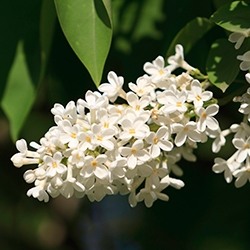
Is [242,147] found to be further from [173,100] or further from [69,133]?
[69,133]

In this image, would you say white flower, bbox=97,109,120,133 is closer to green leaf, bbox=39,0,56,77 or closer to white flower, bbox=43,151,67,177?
white flower, bbox=43,151,67,177

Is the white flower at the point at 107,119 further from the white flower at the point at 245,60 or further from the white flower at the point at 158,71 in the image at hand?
the white flower at the point at 245,60

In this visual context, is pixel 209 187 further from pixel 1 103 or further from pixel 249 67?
pixel 249 67

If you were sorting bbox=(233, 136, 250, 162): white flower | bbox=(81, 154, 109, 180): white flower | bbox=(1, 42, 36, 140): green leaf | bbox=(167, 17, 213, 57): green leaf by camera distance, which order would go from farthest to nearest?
bbox=(1, 42, 36, 140): green leaf < bbox=(167, 17, 213, 57): green leaf < bbox=(233, 136, 250, 162): white flower < bbox=(81, 154, 109, 180): white flower

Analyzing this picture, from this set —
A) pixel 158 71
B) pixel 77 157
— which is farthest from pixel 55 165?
pixel 158 71

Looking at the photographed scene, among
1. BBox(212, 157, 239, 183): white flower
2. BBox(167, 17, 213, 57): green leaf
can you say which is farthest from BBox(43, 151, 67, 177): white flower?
BBox(167, 17, 213, 57): green leaf

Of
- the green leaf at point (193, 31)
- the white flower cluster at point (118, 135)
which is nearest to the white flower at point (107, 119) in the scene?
the white flower cluster at point (118, 135)
